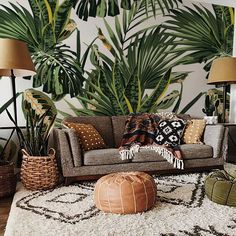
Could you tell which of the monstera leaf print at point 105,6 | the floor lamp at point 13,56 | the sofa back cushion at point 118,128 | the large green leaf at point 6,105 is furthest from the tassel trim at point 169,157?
the monstera leaf print at point 105,6

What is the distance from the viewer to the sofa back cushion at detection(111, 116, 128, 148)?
11.6 feet

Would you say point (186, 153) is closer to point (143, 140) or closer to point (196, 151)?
point (196, 151)

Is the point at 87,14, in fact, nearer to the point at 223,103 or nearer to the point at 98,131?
the point at 98,131

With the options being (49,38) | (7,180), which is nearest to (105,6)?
(49,38)

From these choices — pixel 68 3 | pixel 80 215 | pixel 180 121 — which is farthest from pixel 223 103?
pixel 80 215

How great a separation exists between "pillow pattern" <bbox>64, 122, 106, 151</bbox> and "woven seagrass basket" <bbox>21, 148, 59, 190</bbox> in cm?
45

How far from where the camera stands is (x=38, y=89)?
3545 millimetres

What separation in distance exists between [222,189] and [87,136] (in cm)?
155

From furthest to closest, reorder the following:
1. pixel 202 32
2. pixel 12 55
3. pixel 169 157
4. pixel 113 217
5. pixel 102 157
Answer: pixel 202 32 < pixel 169 157 < pixel 102 157 < pixel 12 55 < pixel 113 217

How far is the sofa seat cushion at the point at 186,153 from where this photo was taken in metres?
3.03

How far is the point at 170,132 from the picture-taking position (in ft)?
11.1

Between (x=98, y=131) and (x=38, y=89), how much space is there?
96 centimetres

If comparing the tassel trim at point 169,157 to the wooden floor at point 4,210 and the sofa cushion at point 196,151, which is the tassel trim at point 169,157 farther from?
the wooden floor at point 4,210

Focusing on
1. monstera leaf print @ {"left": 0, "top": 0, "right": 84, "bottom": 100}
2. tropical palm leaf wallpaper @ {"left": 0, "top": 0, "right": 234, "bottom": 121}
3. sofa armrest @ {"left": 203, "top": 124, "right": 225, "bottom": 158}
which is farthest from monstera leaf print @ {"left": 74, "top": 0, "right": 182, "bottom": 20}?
sofa armrest @ {"left": 203, "top": 124, "right": 225, "bottom": 158}
